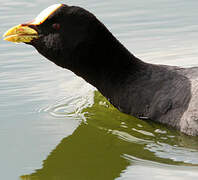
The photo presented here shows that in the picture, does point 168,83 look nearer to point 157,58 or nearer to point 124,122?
point 124,122

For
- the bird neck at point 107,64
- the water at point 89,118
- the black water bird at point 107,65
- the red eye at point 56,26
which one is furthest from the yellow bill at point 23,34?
the water at point 89,118

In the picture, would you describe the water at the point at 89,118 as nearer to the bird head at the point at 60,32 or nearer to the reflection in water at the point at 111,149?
the reflection in water at the point at 111,149

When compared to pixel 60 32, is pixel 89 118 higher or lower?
lower

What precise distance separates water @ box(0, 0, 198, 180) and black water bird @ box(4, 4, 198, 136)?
1.01 feet

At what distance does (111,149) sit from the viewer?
310 inches

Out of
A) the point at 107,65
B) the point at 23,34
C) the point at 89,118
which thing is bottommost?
the point at 89,118

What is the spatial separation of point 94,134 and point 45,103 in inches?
47.8

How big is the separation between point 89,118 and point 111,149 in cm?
120

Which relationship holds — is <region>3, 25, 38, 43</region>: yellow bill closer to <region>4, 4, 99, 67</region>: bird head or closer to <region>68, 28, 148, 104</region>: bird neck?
<region>4, 4, 99, 67</region>: bird head

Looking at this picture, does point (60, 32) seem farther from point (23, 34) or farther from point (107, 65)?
point (107, 65)

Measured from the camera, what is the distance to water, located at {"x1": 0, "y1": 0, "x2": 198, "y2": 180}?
7.32m

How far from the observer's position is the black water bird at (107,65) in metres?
8.19

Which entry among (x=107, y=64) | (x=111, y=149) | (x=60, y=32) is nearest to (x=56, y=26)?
(x=60, y=32)

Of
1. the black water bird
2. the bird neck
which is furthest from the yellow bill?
the bird neck
